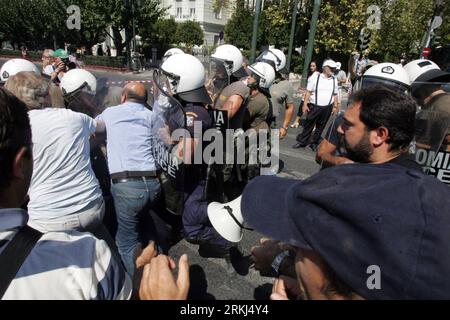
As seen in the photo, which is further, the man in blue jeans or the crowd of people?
the man in blue jeans

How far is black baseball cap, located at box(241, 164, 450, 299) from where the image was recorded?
29.0 inches

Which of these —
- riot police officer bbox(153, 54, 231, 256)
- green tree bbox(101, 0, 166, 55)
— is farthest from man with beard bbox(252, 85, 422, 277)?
green tree bbox(101, 0, 166, 55)

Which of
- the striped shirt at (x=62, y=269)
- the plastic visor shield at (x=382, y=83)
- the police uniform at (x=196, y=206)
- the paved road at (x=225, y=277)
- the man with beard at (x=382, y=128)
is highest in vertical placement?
the plastic visor shield at (x=382, y=83)

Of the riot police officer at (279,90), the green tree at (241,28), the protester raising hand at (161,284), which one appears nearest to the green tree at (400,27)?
the green tree at (241,28)

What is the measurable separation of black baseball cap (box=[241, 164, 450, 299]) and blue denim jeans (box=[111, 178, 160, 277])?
1.70 metres

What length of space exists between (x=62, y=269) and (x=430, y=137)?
2.34 meters

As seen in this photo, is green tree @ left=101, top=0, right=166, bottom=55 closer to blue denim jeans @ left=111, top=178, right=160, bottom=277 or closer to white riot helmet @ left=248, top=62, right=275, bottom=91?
white riot helmet @ left=248, top=62, right=275, bottom=91

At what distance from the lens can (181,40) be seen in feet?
123

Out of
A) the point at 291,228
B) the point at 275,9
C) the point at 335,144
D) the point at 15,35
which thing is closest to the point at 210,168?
the point at 335,144

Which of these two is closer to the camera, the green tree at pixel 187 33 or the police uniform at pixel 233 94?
the police uniform at pixel 233 94

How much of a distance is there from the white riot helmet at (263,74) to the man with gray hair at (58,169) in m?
2.36

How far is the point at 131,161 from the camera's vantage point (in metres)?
2.37

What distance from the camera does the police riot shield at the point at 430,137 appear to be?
2.12 m

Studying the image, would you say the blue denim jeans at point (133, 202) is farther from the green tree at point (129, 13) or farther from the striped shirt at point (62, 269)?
the green tree at point (129, 13)
